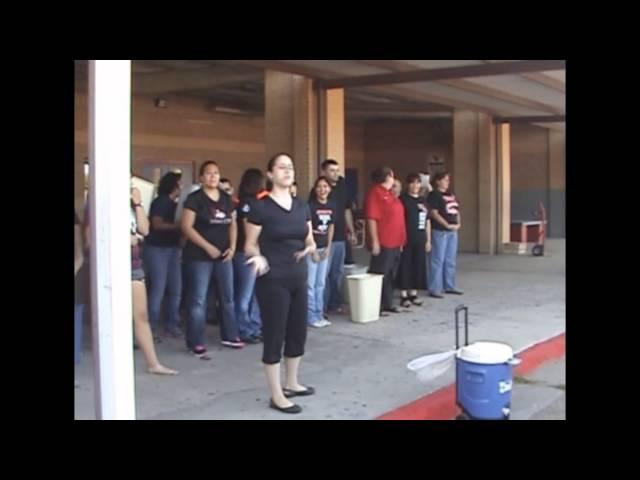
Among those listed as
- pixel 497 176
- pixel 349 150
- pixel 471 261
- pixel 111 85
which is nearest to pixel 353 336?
pixel 111 85

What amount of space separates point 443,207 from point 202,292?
4571 millimetres

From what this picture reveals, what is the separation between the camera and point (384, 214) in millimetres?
8945

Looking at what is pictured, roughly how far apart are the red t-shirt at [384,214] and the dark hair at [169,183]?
2.47 m

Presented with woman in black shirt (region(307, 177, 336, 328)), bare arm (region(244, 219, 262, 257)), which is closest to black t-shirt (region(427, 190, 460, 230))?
woman in black shirt (region(307, 177, 336, 328))

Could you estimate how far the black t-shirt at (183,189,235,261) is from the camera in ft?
22.2

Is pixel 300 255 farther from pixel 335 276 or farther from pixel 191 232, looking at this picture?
pixel 335 276

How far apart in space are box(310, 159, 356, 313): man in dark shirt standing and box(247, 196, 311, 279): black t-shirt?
319cm

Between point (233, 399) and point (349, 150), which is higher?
point (349, 150)
